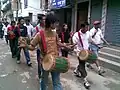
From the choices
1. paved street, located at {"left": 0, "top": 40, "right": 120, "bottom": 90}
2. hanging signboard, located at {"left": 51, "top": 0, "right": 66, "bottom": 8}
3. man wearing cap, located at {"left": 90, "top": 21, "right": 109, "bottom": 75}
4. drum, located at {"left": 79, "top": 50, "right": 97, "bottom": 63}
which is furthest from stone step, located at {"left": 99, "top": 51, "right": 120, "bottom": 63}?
hanging signboard, located at {"left": 51, "top": 0, "right": 66, "bottom": 8}

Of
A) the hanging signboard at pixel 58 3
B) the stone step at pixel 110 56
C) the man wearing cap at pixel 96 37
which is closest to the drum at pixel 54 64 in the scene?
the man wearing cap at pixel 96 37

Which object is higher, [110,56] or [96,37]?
[96,37]

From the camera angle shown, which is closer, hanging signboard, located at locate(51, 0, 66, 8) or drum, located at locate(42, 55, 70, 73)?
drum, located at locate(42, 55, 70, 73)

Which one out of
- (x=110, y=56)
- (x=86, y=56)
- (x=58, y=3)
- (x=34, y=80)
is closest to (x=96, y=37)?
(x=86, y=56)

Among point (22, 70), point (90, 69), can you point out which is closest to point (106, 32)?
point (90, 69)

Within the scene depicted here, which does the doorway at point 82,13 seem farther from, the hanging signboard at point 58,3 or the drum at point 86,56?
the drum at point 86,56

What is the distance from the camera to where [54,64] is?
3811 mm

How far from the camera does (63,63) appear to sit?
154 inches

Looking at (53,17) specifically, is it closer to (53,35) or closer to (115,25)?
(53,35)

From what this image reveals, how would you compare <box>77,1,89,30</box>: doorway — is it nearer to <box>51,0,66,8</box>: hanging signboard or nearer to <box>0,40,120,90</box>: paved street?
<box>51,0,66,8</box>: hanging signboard

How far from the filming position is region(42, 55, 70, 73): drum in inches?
150

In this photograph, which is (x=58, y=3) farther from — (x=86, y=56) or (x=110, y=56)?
(x=86, y=56)

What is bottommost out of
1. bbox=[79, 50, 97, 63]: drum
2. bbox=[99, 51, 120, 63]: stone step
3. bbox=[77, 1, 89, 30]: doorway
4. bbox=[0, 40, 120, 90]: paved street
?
bbox=[0, 40, 120, 90]: paved street

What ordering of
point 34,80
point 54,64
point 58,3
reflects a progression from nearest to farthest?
point 54,64 < point 34,80 < point 58,3
